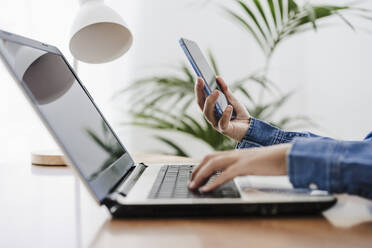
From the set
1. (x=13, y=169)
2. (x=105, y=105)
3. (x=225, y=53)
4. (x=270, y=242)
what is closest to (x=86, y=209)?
(x=270, y=242)

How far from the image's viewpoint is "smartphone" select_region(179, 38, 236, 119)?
2.75 feet

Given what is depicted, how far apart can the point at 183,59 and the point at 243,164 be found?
1.57m

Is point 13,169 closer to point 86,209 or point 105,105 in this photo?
point 86,209

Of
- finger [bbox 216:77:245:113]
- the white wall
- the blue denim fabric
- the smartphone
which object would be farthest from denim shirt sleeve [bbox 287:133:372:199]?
the white wall

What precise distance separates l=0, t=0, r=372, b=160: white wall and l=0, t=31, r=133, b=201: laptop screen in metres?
0.97

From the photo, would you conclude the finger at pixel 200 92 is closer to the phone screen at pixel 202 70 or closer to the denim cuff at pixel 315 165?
the phone screen at pixel 202 70

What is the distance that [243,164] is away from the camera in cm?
53

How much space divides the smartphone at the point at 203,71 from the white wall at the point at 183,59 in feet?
3.03

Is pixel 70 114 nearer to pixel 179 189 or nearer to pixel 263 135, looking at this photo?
pixel 179 189

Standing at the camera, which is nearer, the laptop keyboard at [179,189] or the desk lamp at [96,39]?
the laptop keyboard at [179,189]

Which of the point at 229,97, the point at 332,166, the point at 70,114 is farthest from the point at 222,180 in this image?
the point at 229,97

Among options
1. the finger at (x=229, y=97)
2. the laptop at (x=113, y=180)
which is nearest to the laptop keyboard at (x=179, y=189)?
the laptop at (x=113, y=180)

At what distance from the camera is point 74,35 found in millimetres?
982

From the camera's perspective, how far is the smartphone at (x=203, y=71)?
32.9 inches
